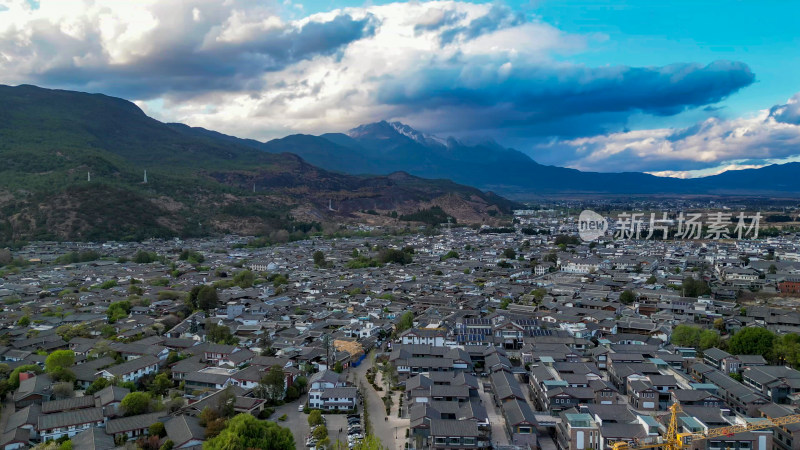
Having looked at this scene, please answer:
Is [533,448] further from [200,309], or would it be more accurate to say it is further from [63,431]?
[200,309]

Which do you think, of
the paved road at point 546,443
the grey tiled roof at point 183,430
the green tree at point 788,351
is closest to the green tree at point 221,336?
the grey tiled roof at point 183,430

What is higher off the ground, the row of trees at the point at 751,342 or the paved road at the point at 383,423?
the row of trees at the point at 751,342

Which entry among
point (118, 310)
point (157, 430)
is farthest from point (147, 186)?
point (157, 430)

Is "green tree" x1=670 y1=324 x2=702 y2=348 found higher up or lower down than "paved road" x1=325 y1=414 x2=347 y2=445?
higher up

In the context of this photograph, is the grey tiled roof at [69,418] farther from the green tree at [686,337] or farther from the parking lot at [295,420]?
the green tree at [686,337]

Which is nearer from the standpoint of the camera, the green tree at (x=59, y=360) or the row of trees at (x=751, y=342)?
the green tree at (x=59, y=360)

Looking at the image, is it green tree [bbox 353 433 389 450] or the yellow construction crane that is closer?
green tree [bbox 353 433 389 450]

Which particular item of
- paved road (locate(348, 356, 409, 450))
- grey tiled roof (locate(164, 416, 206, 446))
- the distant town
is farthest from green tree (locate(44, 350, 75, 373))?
paved road (locate(348, 356, 409, 450))

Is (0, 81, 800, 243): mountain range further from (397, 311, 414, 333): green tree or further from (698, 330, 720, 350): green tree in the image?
(698, 330, 720, 350): green tree
